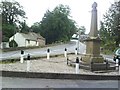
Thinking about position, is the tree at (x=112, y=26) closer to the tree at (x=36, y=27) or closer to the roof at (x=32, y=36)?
the roof at (x=32, y=36)

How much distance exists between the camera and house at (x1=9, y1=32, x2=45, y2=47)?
80000 mm

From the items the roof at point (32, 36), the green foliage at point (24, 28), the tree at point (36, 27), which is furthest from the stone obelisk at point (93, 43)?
the tree at point (36, 27)

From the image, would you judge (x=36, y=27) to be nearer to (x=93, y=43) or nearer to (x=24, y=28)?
(x=24, y=28)

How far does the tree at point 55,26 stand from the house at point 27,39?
2.78 m

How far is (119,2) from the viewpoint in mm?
52438

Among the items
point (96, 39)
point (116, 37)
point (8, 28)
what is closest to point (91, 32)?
point (96, 39)

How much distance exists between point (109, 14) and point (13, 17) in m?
34.4

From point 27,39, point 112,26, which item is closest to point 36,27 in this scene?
point 27,39

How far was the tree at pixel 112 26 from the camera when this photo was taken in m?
51.7

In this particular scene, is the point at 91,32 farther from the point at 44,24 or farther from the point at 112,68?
the point at 44,24

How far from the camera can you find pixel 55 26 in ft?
287

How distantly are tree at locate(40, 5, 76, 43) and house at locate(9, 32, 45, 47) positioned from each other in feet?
9.11

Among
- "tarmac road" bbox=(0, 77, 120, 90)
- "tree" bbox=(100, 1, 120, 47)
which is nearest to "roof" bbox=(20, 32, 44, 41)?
"tree" bbox=(100, 1, 120, 47)

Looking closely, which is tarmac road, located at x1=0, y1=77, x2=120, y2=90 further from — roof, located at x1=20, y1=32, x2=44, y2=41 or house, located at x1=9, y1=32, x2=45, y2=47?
roof, located at x1=20, y1=32, x2=44, y2=41
